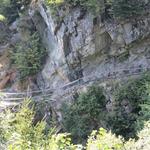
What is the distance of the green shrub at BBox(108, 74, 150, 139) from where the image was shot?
1710 centimetres

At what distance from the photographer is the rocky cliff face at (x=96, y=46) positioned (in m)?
19.7

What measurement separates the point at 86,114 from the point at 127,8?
5.36m

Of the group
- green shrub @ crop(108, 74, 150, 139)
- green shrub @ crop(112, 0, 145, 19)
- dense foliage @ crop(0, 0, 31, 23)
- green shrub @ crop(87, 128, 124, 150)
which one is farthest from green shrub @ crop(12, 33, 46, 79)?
green shrub @ crop(87, 128, 124, 150)

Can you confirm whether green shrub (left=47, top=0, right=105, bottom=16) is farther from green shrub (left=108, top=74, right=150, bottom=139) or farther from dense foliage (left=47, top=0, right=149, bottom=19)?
green shrub (left=108, top=74, right=150, bottom=139)

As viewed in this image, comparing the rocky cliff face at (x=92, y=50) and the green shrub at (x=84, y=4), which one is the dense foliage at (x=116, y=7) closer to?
the green shrub at (x=84, y=4)

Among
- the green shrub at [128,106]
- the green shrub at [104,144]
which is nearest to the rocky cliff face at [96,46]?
the green shrub at [128,106]

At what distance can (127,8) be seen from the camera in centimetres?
1906

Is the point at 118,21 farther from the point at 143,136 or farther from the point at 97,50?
the point at 143,136

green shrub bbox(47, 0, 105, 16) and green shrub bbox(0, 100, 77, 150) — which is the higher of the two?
green shrub bbox(47, 0, 105, 16)

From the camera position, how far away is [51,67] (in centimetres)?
2358

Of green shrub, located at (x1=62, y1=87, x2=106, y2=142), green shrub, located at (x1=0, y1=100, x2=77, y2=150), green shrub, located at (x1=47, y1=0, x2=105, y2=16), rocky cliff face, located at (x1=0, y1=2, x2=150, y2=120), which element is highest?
green shrub, located at (x1=47, y1=0, x2=105, y2=16)

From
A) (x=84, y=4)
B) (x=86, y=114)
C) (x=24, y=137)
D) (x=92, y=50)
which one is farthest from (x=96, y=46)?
(x=24, y=137)

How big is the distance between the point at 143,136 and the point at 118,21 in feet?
40.4

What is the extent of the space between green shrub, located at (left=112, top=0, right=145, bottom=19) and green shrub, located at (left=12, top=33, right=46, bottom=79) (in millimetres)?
6802
